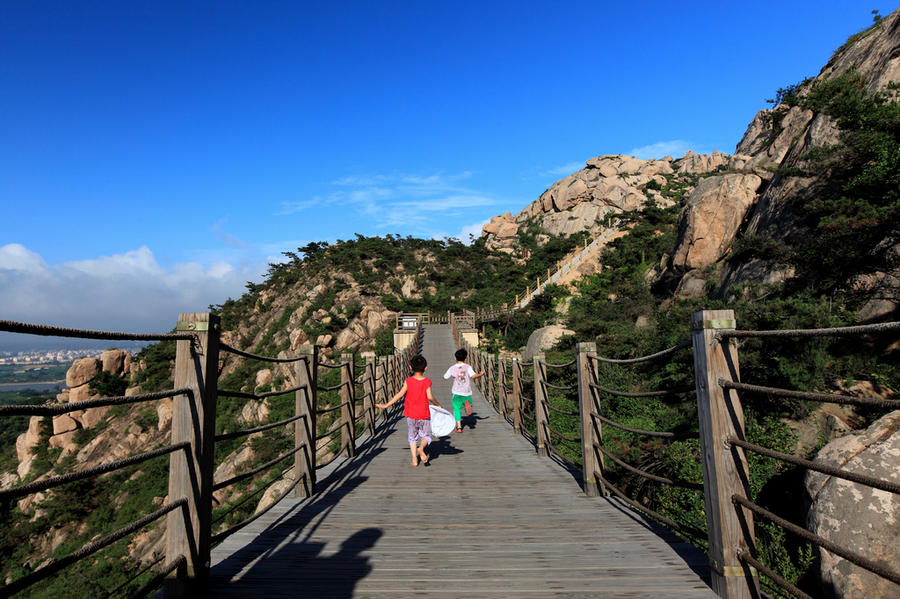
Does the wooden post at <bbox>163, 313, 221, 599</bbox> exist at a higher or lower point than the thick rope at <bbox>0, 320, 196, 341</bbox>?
lower

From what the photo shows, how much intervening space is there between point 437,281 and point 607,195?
3271 centimetres

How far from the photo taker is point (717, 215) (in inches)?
811

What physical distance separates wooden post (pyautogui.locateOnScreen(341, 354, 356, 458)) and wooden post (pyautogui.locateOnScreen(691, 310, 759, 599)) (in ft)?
16.4

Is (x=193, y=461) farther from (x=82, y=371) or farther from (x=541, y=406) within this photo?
(x=82, y=371)

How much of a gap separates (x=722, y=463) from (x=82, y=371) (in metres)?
38.2

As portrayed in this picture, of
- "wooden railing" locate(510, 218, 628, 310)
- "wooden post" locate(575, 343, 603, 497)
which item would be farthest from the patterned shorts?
"wooden railing" locate(510, 218, 628, 310)

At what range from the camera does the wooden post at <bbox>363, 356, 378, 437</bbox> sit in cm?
877

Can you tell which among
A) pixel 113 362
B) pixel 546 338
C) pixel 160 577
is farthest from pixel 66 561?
pixel 113 362

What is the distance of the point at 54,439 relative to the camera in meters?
28.7

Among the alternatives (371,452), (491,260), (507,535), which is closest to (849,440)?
(507,535)

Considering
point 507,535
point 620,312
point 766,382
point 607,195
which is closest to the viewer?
point 507,535

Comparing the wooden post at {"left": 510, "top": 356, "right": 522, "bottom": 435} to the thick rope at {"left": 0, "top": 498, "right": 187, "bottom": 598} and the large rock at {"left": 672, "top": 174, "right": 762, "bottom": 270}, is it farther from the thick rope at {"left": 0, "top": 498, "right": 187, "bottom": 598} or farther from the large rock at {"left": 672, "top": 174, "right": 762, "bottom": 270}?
the large rock at {"left": 672, "top": 174, "right": 762, "bottom": 270}

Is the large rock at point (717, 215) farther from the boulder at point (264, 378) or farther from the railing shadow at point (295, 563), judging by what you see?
the boulder at point (264, 378)

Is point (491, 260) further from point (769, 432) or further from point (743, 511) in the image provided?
point (743, 511)
